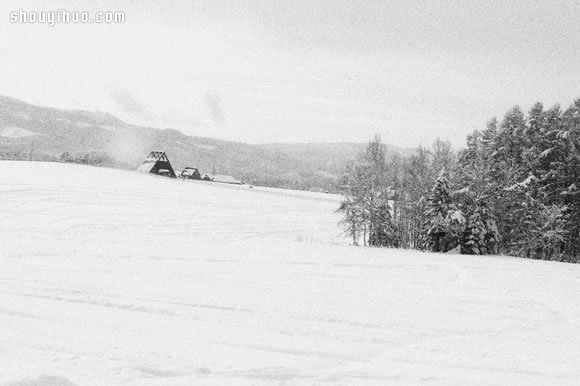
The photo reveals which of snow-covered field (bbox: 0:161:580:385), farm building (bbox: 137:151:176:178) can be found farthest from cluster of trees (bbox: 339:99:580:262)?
farm building (bbox: 137:151:176:178)

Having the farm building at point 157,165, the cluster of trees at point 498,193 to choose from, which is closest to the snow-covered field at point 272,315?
the cluster of trees at point 498,193

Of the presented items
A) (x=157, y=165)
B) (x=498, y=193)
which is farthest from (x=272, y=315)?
(x=157, y=165)

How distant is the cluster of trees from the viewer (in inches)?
1275

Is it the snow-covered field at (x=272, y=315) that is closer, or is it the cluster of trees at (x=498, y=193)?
the snow-covered field at (x=272, y=315)

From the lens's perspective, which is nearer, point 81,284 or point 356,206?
point 81,284

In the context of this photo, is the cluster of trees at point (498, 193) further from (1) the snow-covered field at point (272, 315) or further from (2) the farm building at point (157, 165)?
(2) the farm building at point (157, 165)

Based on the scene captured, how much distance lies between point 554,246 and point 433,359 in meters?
30.6

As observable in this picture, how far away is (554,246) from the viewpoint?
33812 mm

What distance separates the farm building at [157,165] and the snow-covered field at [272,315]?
202 feet

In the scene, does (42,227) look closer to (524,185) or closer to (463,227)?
(463,227)

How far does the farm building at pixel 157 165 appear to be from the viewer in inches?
3472

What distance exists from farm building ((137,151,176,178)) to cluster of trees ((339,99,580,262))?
2210 inches

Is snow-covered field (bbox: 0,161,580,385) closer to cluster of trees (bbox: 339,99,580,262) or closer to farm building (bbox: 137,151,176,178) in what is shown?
cluster of trees (bbox: 339,99,580,262)

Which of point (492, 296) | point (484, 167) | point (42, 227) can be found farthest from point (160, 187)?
point (492, 296)
